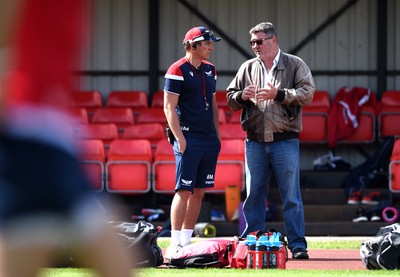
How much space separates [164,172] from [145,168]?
0.33 m

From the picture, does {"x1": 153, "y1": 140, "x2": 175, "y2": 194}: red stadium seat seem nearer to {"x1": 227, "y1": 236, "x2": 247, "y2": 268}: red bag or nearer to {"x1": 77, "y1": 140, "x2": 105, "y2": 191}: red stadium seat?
{"x1": 77, "y1": 140, "x2": 105, "y2": 191}: red stadium seat

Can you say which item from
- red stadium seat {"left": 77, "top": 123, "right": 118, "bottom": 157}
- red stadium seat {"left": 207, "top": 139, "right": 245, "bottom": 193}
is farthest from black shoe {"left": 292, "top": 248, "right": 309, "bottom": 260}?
red stadium seat {"left": 77, "top": 123, "right": 118, "bottom": 157}

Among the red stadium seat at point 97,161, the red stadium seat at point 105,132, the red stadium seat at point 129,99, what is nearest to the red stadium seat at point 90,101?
the red stadium seat at point 129,99

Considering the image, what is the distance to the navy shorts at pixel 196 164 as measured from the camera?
10.1m

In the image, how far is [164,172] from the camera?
16.8 meters

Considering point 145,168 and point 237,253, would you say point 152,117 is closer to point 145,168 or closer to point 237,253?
point 145,168

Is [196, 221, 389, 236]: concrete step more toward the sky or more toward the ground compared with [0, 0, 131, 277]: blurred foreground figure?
more toward the ground

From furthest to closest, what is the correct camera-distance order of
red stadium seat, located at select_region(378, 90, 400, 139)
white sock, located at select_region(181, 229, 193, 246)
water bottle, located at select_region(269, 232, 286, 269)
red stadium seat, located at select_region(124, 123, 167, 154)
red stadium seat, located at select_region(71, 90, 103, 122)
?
red stadium seat, located at select_region(71, 90, 103, 122) < red stadium seat, located at select_region(378, 90, 400, 139) < red stadium seat, located at select_region(124, 123, 167, 154) < white sock, located at select_region(181, 229, 193, 246) < water bottle, located at select_region(269, 232, 286, 269)

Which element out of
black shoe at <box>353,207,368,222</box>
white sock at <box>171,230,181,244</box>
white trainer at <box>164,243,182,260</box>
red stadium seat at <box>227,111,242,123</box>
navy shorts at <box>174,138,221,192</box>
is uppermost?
red stadium seat at <box>227,111,242,123</box>

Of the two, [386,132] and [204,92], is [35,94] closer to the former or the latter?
[204,92]

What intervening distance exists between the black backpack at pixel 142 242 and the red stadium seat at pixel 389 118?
10.2 meters

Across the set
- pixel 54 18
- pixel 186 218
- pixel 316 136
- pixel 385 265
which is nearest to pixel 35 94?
pixel 54 18

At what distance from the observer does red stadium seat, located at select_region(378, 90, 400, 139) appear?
1895 cm

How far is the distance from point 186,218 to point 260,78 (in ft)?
5.22
